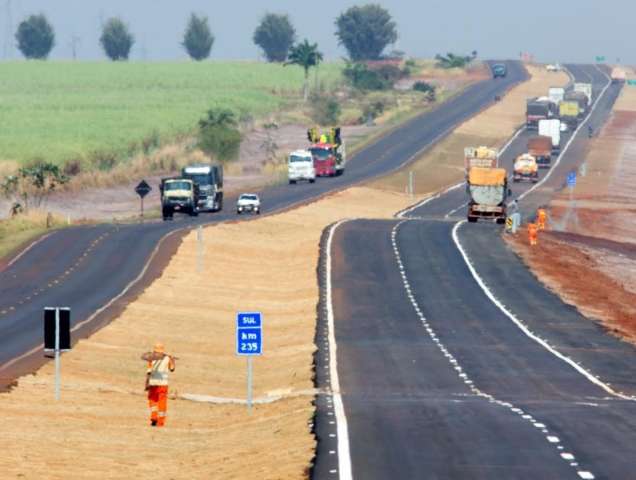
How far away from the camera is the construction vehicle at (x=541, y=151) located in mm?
148125

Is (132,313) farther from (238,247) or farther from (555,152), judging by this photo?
(555,152)

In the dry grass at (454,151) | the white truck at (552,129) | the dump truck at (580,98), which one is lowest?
the dry grass at (454,151)

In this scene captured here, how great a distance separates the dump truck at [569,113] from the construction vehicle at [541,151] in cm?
3134

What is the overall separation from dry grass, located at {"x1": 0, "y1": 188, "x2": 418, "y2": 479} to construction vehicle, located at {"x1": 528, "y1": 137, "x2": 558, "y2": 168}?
2593 inches

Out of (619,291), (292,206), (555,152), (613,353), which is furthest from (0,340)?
(555,152)

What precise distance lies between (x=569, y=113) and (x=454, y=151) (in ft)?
74.9

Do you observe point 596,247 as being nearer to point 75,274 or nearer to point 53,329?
point 75,274

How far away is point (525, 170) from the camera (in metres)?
136

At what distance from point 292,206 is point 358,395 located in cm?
6907

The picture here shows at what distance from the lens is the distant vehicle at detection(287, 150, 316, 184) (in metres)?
129

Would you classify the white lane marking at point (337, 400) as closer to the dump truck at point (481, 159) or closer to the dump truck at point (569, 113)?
the dump truck at point (481, 159)

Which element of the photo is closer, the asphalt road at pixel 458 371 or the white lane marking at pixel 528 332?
the asphalt road at pixel 458 371

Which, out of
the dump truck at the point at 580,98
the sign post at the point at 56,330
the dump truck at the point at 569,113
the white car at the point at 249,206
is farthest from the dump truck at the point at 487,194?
the dump truck at the point at 580,98

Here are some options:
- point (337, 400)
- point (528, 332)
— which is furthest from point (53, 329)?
point (528, 332)
